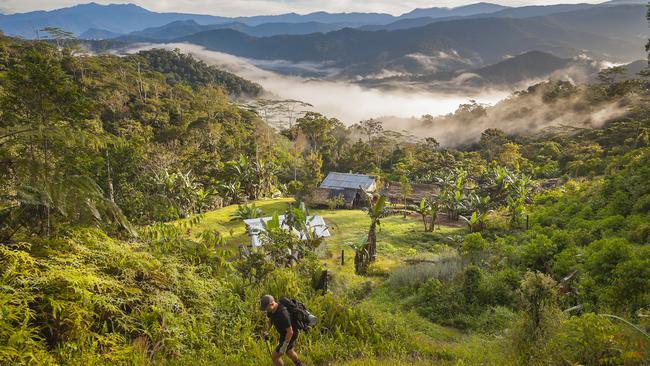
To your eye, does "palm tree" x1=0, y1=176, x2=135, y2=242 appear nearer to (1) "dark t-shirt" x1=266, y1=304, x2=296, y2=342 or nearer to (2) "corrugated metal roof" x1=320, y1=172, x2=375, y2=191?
(1) "dark t-shirt" x1=266, y1=304, x2=296, y2=342

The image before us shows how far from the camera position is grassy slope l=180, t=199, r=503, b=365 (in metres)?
6.73

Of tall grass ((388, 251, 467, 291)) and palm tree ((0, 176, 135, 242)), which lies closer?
palm tree ((0, 176, 135, 242))

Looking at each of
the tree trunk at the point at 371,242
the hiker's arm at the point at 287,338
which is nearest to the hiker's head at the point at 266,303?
the hiker's arm at the point at 287,338

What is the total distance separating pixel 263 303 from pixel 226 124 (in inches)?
1522

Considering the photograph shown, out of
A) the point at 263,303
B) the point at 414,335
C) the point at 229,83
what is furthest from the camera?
the point at 229,83

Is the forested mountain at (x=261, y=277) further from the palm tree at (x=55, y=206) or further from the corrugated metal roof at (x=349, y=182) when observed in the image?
the corrugated metal roof at (x=349, y=182)

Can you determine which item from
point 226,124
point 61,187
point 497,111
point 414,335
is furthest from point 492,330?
point 497,111

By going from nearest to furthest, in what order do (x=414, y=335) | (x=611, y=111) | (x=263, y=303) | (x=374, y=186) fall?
(x=263, y=303) < (x=414, y=335) < (x=374, y=186) < (x=611, y=111)

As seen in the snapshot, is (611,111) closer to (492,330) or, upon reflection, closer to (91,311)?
(492,330)

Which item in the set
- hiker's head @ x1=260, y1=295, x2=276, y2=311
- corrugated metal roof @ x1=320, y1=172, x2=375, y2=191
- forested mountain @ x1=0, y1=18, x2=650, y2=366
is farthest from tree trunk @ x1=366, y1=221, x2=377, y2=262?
corrugated metal roof @ x1=320, y1=172, x2=375, y2=191

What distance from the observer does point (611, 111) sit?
5828cm

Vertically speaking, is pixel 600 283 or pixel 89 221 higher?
pixel 89 221

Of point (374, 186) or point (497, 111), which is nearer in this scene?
point (374, 186)

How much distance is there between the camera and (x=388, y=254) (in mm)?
16859
